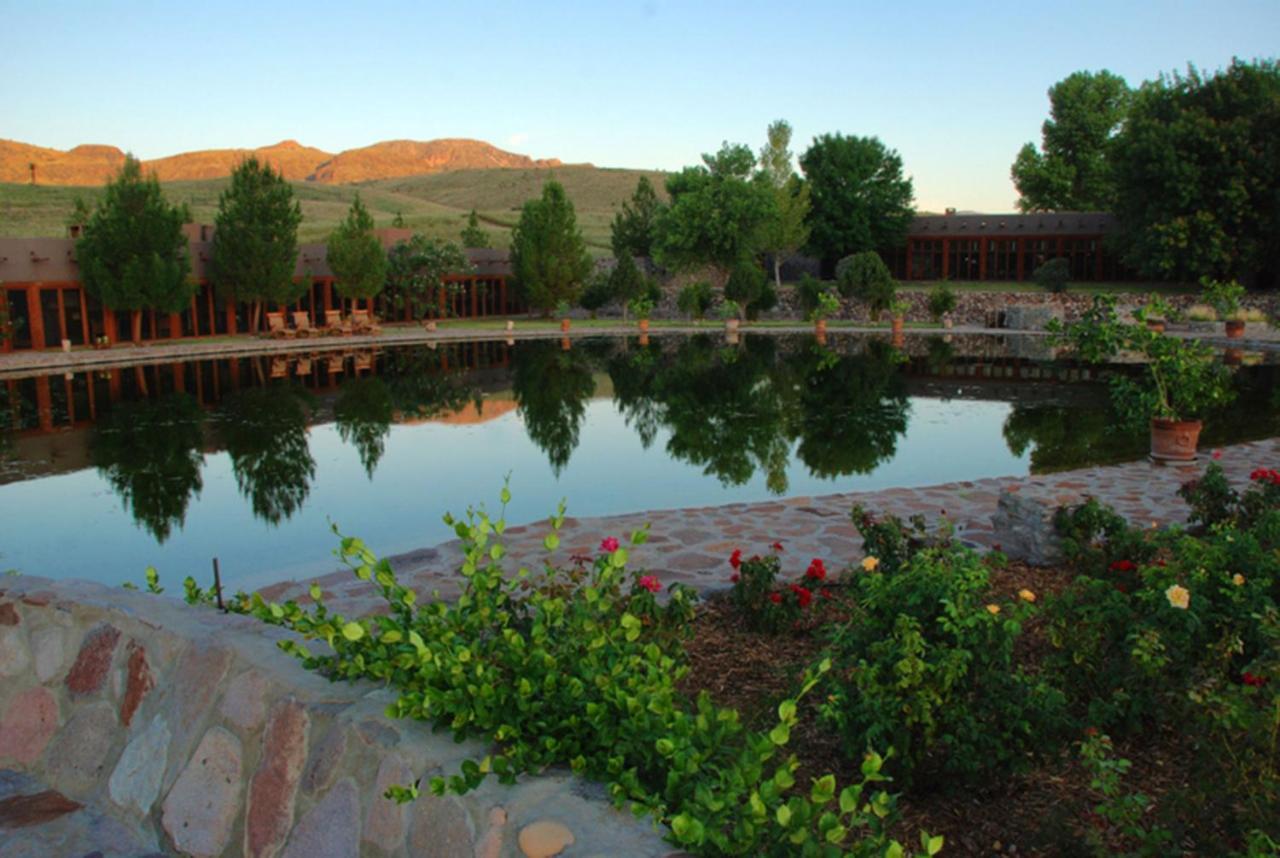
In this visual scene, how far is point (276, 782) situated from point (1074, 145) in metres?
59.5

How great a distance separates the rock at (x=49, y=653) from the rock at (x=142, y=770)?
51 centimetres

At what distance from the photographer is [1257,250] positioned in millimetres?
35562

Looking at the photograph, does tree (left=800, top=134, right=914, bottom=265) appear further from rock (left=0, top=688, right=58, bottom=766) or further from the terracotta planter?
rock (left=0, top=688, right=58, bottom=766)

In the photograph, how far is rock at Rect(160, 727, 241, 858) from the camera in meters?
3.19

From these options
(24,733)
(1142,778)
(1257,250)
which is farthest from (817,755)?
(1257,250)

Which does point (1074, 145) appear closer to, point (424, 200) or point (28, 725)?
point (424, 200)

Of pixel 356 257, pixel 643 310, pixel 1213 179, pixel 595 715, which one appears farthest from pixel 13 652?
pixel 1213 179

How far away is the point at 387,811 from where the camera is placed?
8.98 feet

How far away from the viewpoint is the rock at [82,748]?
11.9 feet

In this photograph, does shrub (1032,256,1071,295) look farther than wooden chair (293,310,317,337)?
Yes

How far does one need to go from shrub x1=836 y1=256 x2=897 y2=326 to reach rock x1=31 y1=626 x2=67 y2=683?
3444 centimetres

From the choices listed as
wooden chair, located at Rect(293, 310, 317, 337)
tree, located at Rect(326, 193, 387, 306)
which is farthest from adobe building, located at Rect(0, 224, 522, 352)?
wooden chair, located at Rect(293, 310, 317, 337)

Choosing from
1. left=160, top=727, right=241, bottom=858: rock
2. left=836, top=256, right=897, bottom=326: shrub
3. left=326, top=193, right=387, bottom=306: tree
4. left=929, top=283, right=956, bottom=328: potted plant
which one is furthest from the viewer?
left=836, top=256, right=897, bottom=326: shrub

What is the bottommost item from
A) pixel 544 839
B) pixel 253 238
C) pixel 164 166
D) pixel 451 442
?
Result: pixel 451 442
